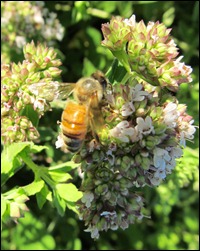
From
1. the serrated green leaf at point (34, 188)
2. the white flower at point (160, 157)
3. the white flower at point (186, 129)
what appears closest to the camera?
the white flower at point (160, 157)

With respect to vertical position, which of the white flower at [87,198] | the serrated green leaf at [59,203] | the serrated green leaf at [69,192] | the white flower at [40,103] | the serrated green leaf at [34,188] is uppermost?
the white flower at [40,103]

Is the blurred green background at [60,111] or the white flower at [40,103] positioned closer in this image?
the white flower at [40,103]

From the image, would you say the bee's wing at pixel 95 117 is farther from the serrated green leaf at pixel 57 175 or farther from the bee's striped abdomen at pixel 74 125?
the serrated green leaf at pixel 57 175

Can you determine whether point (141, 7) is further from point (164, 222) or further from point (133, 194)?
point (133, 194)

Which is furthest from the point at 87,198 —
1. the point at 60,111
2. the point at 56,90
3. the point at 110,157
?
the point at 60,111

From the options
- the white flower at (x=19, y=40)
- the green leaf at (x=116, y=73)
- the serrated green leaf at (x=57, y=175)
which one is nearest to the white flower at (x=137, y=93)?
the green leaf at (x=116, y=73)

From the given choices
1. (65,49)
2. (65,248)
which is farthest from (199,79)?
(65,248)

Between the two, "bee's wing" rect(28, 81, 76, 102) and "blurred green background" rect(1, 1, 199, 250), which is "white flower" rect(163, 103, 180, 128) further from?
"blurred green background" rect(1, 1, 199, 250)
